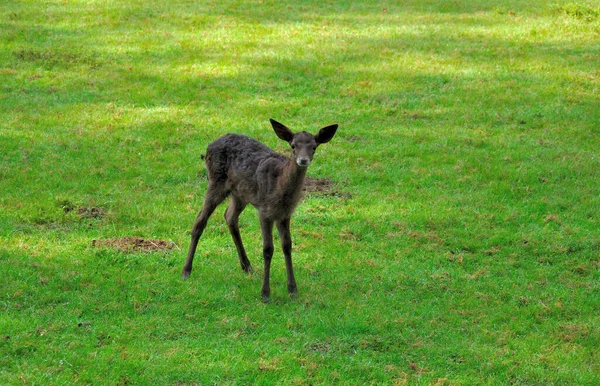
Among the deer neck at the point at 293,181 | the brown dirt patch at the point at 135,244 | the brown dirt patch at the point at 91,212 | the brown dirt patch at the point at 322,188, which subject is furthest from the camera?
the brown dirt patch at the point at 322,188

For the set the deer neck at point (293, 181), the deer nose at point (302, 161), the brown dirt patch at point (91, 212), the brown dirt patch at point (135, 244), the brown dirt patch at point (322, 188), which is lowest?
the brown dirt patch at point (135, 244)

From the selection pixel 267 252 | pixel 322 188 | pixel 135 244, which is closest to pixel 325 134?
pixel 267 252

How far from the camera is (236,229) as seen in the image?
11.0 m

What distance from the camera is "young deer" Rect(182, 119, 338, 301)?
10.2 m

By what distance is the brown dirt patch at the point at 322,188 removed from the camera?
13.9 meters

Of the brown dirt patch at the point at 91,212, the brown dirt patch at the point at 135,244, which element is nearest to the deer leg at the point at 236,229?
the brown dirt patch at the point at 135,244

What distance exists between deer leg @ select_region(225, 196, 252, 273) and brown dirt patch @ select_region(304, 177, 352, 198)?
282cm

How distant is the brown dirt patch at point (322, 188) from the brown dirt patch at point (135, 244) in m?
3.10

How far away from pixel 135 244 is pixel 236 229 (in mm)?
1572

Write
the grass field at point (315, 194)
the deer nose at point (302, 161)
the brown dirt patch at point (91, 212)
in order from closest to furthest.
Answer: the grass field at point (315, 194), the deer nose at point (302, 161), the brown dirt patch at point (91, 212)

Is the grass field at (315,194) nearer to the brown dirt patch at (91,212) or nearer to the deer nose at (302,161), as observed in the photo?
the brown dirt patch at (91,212)

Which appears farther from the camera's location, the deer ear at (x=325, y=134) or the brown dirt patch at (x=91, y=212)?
the brown dirt patch at (x=91, y=212)

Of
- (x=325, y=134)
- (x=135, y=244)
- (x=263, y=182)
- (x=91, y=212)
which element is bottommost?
(x=135, y=244)

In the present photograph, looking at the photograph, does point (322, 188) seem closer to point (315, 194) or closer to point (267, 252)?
point (315, 194)
